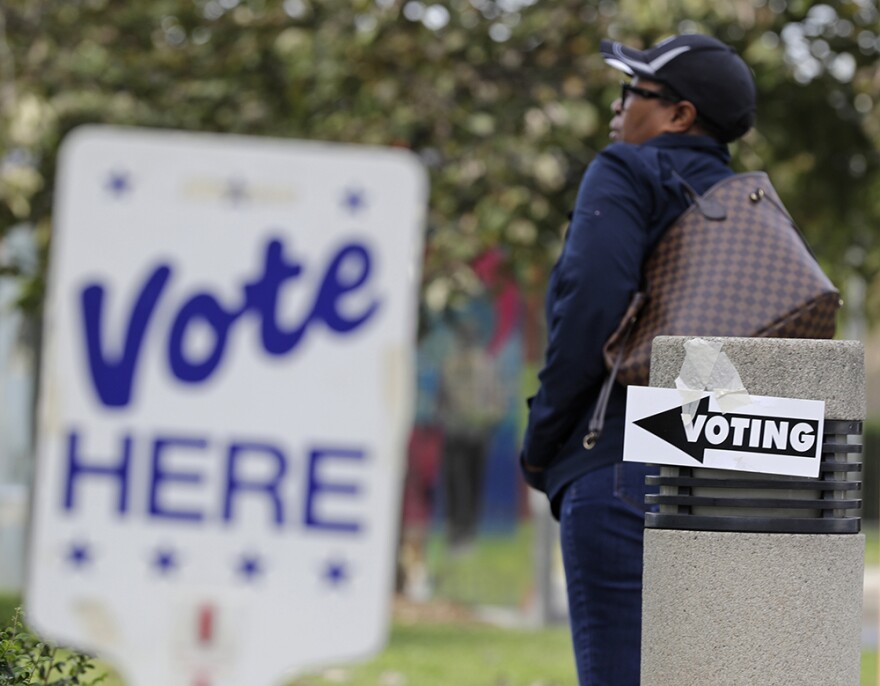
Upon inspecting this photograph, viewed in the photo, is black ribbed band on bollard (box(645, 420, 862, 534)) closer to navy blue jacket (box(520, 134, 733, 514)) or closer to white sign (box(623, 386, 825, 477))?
white sign (box(623, 386, 825, 477))

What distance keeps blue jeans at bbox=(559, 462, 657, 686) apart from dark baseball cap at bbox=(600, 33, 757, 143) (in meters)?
0.85

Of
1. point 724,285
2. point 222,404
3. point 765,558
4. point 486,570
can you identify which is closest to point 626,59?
point 724,285

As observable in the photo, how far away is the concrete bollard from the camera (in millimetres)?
3238

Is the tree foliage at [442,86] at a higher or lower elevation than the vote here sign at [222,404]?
higher

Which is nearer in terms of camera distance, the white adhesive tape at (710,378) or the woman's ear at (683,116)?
the white adhesive tape at (710,378)

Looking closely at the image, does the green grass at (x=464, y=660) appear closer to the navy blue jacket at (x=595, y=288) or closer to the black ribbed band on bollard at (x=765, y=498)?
the navy blue jacket at (x=595, y=288)

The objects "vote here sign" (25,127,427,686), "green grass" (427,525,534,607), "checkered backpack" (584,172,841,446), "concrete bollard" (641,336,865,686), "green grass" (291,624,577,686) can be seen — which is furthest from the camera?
"green grass" (427,525,534,607)

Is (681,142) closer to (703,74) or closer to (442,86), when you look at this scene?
(703,74)

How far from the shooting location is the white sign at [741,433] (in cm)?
326

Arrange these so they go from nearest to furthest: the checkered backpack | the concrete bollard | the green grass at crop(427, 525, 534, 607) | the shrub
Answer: the concrete bollard < the shrub < the checkered backpack < the green grass at crop(427, 525, 534, 607)

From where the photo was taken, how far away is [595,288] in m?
3.64

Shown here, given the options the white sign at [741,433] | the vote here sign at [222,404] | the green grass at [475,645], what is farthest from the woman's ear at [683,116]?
the green grass at [475,645]

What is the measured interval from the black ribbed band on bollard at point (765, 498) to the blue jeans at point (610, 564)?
1.04 ft

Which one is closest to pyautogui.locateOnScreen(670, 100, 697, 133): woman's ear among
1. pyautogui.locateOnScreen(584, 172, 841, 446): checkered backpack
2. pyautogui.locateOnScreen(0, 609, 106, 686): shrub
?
pyautogui.locateOnScreen(584, 172, 841, 446): checkered backpack
